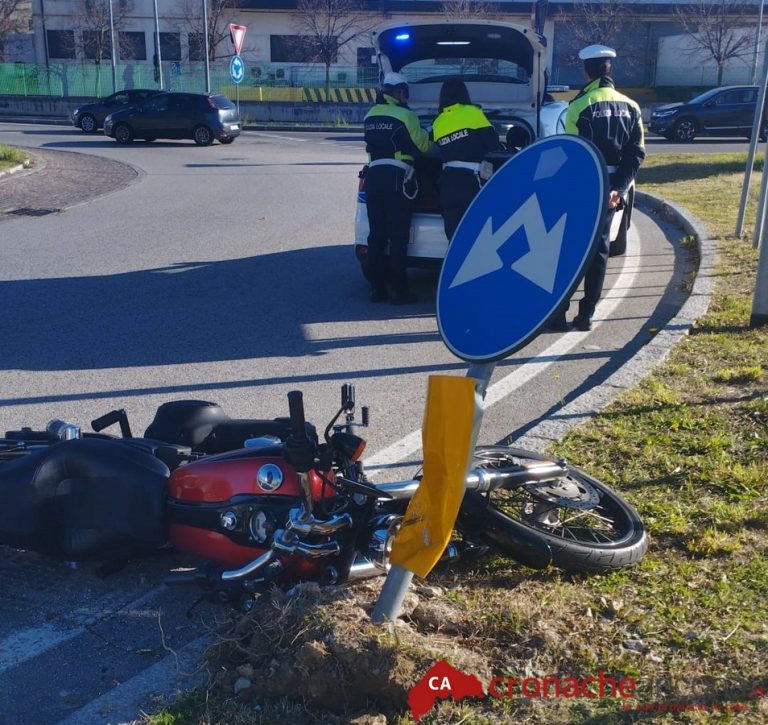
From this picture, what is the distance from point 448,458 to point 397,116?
5.99 metres

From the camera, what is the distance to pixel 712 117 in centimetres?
3150

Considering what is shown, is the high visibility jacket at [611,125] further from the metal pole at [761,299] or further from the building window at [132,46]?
the building window at [132,46]

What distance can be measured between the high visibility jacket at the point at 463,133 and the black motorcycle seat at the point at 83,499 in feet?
16.8

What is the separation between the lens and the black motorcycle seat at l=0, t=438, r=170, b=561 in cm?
357

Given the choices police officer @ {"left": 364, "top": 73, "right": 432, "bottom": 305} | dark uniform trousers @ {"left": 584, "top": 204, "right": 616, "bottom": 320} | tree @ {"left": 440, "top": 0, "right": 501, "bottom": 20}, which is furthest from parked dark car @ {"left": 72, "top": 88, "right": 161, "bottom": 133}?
dark uniform trousers @ {"left": 584, "top": 204, "right": 616, "bottom": 320}

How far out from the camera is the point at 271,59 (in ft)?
171

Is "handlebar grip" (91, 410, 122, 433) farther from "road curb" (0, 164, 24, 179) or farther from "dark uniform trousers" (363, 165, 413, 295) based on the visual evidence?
"road curb" (0, 164, 24, 179)

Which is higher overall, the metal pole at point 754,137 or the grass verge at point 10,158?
→ the metal pole at point 754,137

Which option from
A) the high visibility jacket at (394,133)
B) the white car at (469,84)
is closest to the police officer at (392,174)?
the high visibility jacket at (394,133)

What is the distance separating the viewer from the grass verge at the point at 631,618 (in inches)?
113

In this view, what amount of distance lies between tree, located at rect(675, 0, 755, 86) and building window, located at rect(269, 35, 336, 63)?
60.8 ft

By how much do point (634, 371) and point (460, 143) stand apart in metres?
2.82

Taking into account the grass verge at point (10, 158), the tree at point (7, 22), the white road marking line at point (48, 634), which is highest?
the tree at point (7, 22)

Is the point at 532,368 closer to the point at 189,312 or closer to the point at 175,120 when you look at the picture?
the point at 189,312
